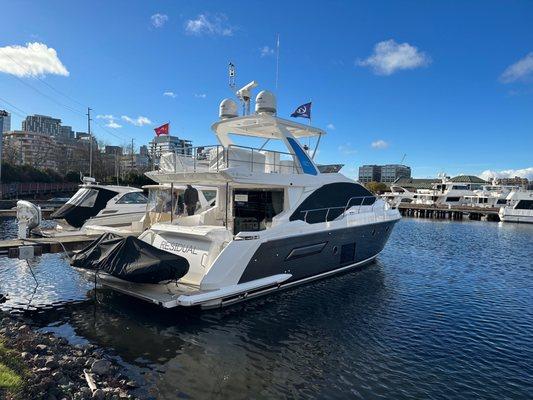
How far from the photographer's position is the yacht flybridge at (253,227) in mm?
9250

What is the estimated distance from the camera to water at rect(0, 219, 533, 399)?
646 centimetres

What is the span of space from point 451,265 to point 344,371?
12.7 m

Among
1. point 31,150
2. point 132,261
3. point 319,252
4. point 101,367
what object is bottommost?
A: point 101,367

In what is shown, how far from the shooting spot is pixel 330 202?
43.5 ft

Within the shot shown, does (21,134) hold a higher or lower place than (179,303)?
higher

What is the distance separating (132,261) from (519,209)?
55021 mm

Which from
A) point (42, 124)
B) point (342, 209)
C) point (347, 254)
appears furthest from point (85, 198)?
point (42, 124)

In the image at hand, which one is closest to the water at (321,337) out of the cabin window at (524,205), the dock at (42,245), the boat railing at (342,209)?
the dock at (42,245)

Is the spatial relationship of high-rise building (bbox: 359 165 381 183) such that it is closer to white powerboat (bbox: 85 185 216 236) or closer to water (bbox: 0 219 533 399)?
water (bbox: 0 219 533 399)

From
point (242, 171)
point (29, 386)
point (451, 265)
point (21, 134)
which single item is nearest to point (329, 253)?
point (242, 171)

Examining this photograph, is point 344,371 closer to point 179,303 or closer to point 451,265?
point 179,303

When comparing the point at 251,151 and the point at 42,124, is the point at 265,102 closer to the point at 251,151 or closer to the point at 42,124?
the point at 251,151

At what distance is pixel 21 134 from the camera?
10744cm

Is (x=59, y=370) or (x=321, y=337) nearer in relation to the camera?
(x=59, y=370)
